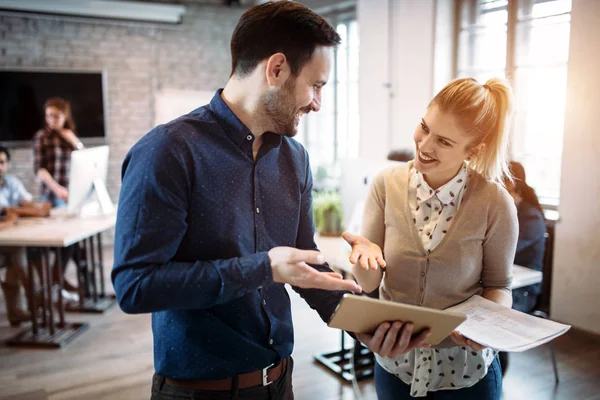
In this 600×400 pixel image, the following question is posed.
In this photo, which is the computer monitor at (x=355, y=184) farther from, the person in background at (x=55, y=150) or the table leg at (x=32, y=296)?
the person in background at (x=55, y=150)

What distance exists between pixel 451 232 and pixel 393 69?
384 cm

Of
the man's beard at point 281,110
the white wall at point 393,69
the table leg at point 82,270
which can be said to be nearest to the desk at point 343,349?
the man's beard at point 281,110

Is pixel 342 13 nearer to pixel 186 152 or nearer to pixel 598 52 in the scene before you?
pixel 598 52

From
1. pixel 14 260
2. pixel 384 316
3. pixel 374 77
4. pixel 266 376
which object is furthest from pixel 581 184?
pixel 14 260

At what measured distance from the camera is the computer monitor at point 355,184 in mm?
Result: 2954

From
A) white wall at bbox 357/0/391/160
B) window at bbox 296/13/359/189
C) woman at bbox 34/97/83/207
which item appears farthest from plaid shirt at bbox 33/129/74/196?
white wall at bbox 357/0/391/160

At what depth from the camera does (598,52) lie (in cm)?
260

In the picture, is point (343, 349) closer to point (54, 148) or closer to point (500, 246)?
point (500, 246)

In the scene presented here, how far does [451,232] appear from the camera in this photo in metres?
1.41

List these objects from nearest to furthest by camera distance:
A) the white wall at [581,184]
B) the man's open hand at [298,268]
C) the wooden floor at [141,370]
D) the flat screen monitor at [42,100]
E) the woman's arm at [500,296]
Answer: the man's open hand at [298,268] < the woman's arm at [500,296] < the white wall at [581,184] < the wooden floor at [141,370] < the flat screen monitor at [42,100]

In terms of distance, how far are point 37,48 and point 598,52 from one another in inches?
220

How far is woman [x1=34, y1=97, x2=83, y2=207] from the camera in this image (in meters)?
4.72

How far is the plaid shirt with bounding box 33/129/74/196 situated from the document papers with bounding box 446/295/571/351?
4325mm

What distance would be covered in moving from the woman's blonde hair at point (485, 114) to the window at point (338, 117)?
479cm
